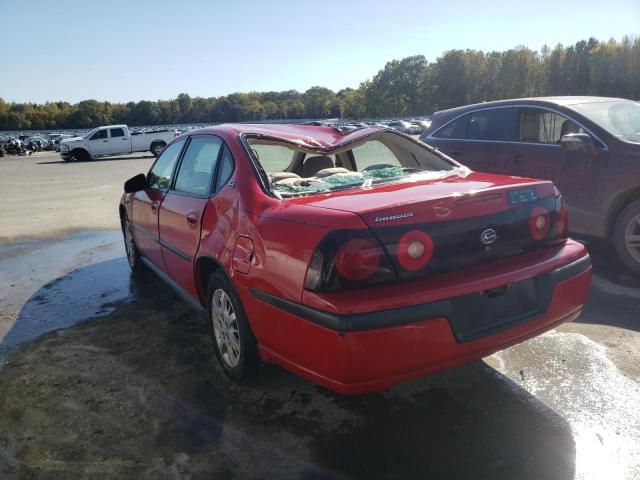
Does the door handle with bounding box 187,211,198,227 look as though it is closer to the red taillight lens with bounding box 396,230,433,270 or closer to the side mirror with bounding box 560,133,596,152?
the red taillight lens with bounding box 396,230,433,270

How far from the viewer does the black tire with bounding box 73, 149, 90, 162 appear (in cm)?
2769

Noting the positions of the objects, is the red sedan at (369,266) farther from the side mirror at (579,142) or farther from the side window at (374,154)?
the side mirror at (579,142)

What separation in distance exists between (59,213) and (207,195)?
778cm

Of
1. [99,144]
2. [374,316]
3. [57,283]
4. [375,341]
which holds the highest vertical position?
[99,144]

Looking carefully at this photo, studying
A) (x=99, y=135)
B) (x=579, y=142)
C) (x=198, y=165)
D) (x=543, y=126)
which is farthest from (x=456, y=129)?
(x=99, y=135)

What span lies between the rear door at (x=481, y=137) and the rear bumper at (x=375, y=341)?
3815 mm

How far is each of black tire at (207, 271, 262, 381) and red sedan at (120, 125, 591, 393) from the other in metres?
0.01

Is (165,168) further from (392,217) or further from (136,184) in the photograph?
(392,217)

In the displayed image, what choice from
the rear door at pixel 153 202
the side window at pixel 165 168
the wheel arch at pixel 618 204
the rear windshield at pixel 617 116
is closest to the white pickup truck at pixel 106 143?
the rear door at pixel 153 202

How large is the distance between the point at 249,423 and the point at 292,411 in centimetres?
25

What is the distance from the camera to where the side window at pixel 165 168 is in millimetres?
4129

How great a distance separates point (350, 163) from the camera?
13.5ft

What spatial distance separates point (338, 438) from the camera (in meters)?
2.50

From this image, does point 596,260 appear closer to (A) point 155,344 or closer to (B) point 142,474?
(A) point 155,344
